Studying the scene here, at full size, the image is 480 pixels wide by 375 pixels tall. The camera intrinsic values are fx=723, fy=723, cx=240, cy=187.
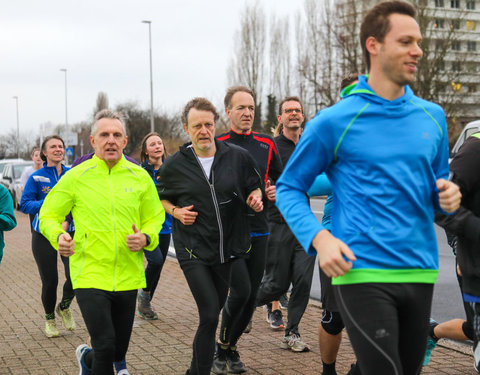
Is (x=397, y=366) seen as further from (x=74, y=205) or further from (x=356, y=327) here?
(x=74, y=205)

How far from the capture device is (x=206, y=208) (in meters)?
4.99

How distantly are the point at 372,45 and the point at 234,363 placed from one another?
3.33 meters

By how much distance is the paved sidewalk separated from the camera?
228 inches

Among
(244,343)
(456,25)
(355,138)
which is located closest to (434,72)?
(456,25)

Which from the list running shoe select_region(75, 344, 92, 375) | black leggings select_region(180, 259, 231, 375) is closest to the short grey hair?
black leggings select_region(180, 259, 231, 375)

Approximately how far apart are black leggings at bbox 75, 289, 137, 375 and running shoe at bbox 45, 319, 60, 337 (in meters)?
2.73

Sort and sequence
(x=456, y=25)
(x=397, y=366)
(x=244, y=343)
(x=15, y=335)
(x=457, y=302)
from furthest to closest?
1. (x=456, y=25)
2. (x=457, y=302)
3. (x=15, y=335)
4. (x=244, y=343)
5. (x=397, y=366)

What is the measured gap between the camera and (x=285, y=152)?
689 cm

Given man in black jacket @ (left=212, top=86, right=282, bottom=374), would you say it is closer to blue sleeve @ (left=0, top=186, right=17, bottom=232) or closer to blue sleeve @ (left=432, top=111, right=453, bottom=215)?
blue sleeve @ (left=0, top=186, right=17, bottom=232)

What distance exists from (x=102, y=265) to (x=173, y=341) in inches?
97.8

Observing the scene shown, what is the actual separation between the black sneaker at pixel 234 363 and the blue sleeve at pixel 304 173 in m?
2.85

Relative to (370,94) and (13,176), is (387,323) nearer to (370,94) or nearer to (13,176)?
(370,94)

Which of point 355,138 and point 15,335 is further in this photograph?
point 15,335

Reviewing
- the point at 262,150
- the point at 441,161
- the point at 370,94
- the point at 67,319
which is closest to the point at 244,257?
the point at 262,150
